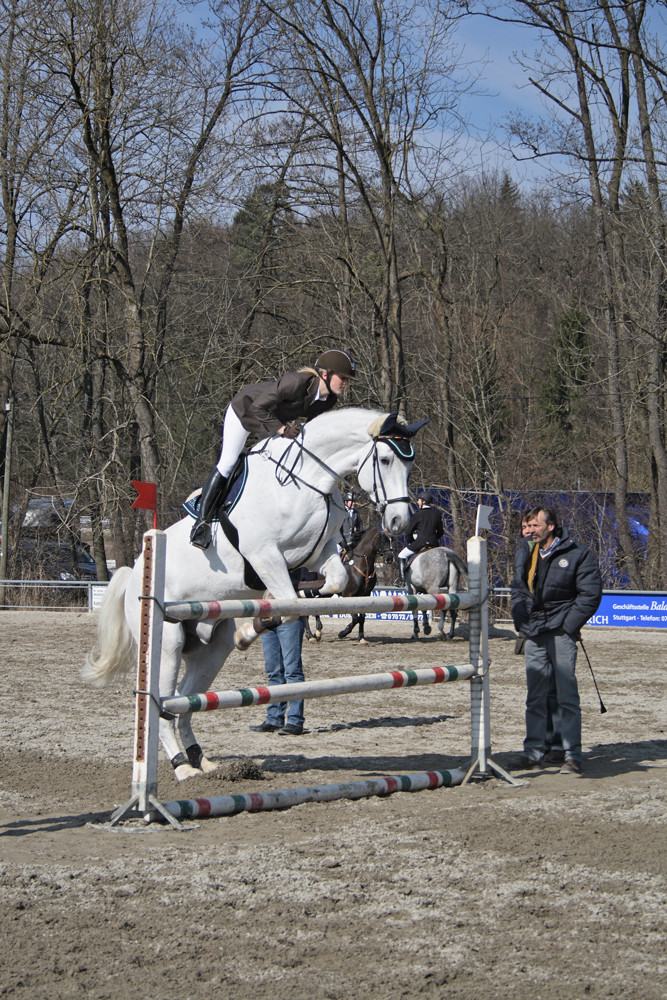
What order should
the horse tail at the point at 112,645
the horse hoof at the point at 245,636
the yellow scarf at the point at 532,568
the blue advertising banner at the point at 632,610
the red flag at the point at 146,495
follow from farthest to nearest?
the blue advertising banner at the point at 632,610 < the red flag at the point at 146,495 < the yellow scarf at the point at 532,568 < the horse tail at the point at 112,645 < the horse hoof at the point at 245,636

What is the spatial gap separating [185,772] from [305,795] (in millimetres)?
982

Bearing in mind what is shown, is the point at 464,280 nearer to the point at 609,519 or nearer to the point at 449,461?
the point at 449,461

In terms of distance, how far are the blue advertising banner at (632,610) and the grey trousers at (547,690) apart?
9.11 m

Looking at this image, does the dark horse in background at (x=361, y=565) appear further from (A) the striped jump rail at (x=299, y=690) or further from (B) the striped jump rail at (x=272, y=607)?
(B) the striped jump rail at (x=272, y=607)

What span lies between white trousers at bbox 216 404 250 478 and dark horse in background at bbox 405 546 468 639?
8527 millimetres

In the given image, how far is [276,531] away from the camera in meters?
5.83

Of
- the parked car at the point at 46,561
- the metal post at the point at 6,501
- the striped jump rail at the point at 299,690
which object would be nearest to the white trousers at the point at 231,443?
the striped jump rail at the point at 299,690

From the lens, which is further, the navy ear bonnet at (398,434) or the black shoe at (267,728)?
the black shoe at (267,728)

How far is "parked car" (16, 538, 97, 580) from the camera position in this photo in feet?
72.1

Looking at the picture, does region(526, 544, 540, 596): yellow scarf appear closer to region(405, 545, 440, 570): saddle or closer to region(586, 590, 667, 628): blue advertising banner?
region(405, 545, 440, 570): saddle

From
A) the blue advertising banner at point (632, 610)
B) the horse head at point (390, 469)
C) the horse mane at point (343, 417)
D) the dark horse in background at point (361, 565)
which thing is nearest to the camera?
the horse head at point (390, 469)

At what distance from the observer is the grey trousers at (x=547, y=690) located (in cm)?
640

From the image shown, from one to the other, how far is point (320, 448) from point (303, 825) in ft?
7.01

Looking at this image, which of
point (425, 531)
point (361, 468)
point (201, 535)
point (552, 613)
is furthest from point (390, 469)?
point (425, 531)
